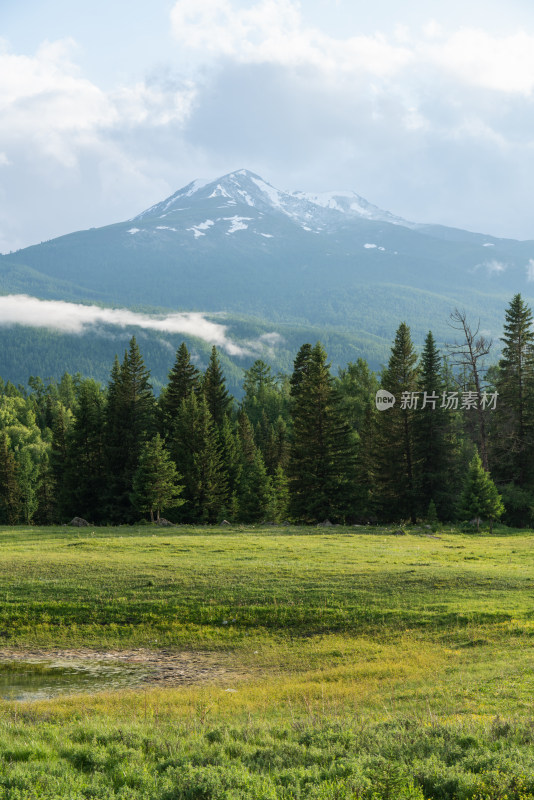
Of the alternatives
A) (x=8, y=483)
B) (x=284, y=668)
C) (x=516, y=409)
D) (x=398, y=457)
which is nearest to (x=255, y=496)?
(x=398, y=457)

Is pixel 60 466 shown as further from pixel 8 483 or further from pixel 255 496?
pixel 8 483

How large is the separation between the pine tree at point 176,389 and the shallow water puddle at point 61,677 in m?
45.3

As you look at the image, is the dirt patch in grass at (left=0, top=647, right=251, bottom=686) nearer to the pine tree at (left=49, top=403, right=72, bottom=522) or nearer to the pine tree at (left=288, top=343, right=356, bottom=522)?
the pine tree at (left=288, top=343, right=356, bottom=522)

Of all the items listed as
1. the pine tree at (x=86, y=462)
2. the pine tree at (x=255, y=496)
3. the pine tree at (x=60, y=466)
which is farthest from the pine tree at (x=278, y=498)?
the pine tree at (x=60, y=466)

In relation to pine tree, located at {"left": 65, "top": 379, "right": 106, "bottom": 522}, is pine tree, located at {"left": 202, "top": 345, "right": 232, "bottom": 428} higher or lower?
A: higher

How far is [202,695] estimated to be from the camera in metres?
14.9

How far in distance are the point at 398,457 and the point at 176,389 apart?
24961mm

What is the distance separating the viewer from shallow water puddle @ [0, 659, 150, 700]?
16.1 metres

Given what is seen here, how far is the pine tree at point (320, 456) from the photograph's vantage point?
5362 cm

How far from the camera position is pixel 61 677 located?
17.4 m

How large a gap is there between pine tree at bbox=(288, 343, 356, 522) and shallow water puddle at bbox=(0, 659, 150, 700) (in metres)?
36.3

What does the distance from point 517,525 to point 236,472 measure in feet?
91.3

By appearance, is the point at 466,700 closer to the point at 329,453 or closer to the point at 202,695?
the point at 202,695

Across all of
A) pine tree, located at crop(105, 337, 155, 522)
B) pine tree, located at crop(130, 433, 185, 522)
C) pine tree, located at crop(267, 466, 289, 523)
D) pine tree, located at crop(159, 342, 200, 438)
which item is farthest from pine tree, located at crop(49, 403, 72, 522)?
pine tree, located at crop(267, 466, 289, 523)
